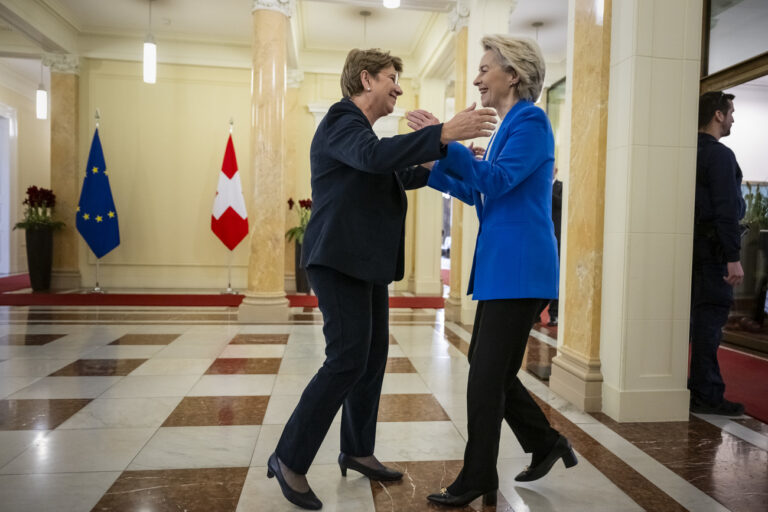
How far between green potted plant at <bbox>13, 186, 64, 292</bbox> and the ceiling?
2.23m

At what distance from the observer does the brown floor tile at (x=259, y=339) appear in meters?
4.65

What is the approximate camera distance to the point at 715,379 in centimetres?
297

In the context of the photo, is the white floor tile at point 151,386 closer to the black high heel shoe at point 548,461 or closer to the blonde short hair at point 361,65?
the black high heel shoe at point 548,461

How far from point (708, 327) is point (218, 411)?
8.68 ft

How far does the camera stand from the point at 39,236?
7930 mm

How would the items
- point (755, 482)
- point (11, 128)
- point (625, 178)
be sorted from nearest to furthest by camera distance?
1. point (755, 482)
2. point (625, 178)
3. point (11, 128)

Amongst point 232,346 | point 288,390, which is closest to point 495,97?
point 288,390

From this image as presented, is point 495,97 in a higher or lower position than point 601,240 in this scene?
higher

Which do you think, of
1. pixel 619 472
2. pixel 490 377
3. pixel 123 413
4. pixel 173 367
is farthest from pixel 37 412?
pixel 619 472

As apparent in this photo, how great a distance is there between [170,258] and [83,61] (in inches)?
130

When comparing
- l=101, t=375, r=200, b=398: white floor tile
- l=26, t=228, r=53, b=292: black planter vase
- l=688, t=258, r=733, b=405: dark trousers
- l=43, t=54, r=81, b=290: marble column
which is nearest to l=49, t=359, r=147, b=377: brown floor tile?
l=101, t=375, r=200, b=398: white floor tile

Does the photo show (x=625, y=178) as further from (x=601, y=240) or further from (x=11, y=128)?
(x=11, y=128)

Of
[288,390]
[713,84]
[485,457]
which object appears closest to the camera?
[485,457]

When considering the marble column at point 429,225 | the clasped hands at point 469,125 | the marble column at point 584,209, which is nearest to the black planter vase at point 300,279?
the marble column at point 429,225
